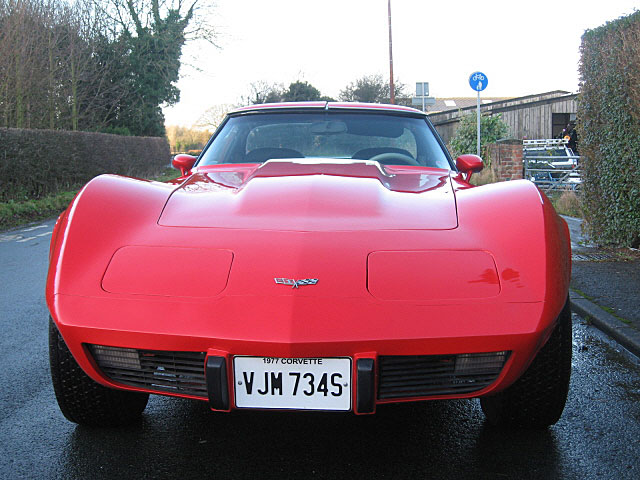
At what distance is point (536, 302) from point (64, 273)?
60.7 inches

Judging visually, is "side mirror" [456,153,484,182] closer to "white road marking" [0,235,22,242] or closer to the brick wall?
"white road marking" [0,235,22,242]

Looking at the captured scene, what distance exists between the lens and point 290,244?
2195 mm

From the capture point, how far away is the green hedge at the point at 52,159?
13312 mm

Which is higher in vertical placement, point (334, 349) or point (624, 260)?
point (334, 349)

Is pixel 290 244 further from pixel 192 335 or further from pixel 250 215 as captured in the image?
pixel 192 335

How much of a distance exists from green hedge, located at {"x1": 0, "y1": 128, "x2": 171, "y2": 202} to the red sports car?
12048 mm

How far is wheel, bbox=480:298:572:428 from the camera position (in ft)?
7.39

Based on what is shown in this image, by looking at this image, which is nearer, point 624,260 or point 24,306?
point 24,306

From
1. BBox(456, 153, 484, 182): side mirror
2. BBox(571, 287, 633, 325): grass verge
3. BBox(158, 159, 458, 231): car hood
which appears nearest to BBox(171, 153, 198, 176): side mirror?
BBox(158, 159, 458, 231): car hood

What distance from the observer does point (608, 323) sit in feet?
13.4

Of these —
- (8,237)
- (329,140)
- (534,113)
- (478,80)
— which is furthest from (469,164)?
(534,113)

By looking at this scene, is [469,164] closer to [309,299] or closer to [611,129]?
[309,299]

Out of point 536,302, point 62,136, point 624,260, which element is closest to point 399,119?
point 536,302

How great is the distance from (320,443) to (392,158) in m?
1.74
